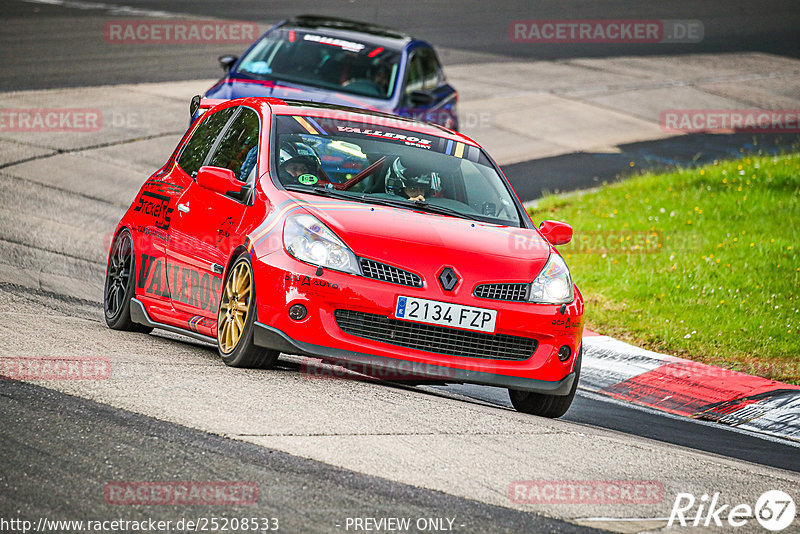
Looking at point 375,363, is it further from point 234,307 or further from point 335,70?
point 335,70

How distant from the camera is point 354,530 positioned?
4.56 metres

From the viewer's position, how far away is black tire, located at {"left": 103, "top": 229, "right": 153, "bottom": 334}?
8.30 metres

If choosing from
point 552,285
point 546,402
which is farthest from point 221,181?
point 546,402

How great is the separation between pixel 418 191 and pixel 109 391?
2.64 m

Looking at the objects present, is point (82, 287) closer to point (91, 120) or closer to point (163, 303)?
point (163, 303)

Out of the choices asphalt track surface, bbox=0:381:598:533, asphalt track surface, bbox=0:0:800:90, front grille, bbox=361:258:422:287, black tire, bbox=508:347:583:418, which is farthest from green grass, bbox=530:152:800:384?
asphalt track surface, bbox=0:0:800:90

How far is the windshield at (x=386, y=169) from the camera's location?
24.9 feet

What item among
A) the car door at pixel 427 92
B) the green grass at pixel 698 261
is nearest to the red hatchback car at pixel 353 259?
the green grass at pixel 698 261

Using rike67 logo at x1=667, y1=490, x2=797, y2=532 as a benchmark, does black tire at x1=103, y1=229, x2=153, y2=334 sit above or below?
below

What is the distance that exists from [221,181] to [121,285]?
4.91ft

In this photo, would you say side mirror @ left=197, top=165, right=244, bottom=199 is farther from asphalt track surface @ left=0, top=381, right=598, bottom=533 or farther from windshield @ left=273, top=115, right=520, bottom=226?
asphalt track surface @ left=0, top=381, right=598, bottom=533

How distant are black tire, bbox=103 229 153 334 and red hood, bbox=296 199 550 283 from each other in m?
1.88

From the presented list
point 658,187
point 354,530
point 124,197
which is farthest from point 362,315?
point 658,187

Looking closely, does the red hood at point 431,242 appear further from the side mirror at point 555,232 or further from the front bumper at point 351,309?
the side mirror at point 555,232
